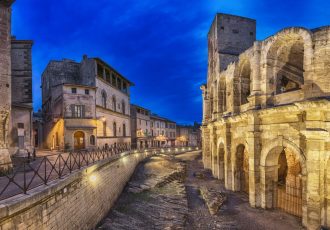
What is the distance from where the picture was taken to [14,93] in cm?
1658

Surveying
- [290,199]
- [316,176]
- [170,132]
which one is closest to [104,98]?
[290,199]

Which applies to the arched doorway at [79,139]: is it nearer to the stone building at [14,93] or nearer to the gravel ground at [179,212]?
the stone building at [14,93]

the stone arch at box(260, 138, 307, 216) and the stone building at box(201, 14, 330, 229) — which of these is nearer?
the stone building at box(201, 14, 330, 229)

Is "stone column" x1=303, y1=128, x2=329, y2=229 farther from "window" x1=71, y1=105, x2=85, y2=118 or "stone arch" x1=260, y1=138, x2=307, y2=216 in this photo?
"window" x1=71, y1=105, x2=85, y2=118

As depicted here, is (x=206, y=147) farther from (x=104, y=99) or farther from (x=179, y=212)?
(x=104, y=99)

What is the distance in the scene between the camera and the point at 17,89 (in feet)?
54.4

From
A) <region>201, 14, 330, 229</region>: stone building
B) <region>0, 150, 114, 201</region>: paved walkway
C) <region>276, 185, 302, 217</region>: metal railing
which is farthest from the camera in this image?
<region>276, 185, 302, 217</region>: metal railing

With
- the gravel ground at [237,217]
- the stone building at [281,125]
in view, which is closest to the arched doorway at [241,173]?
the stone building at [281,125]

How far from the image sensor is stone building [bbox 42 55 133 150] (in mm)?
23031

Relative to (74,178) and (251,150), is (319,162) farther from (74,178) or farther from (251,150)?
(74,178)

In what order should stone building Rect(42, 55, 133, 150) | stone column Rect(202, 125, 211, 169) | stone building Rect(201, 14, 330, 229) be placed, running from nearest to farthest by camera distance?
stone building Rect(201, 14, 330, 229), stone building Rect(42, 55, 133, 150), stone column Rect(202, 125, 211, 169)

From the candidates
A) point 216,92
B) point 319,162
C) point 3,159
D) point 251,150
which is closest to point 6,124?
point 3,159

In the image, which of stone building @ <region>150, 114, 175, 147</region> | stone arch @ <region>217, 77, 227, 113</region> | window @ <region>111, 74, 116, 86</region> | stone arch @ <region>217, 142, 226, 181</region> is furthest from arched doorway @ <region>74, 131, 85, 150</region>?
stone building @ <region>150, 114, 175, 147</region>

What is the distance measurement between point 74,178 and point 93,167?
2.42m
